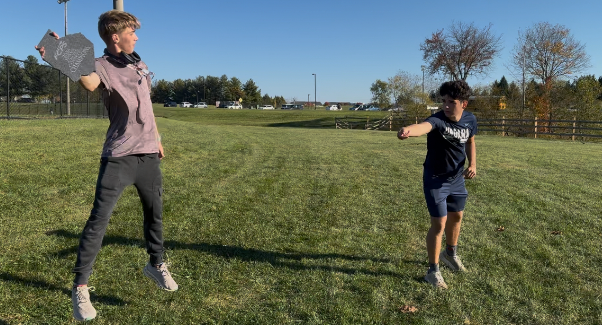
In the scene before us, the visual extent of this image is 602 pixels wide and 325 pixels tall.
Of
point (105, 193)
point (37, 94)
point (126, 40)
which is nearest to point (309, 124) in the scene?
point (37, 94)

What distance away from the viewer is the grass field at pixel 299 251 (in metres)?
2.96

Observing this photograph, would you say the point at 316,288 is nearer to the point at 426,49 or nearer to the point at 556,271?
the point at 556,271

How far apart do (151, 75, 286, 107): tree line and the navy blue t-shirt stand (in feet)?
312

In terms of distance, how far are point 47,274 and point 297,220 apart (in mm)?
2869

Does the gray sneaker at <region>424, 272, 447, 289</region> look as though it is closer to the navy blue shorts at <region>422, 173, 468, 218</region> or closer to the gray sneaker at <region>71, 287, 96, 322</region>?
the navy blue shorts at <region>422, 173, 468, 218</region>

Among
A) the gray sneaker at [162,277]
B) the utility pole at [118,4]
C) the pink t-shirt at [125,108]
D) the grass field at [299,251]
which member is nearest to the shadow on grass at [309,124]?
the grass field at [299,251]

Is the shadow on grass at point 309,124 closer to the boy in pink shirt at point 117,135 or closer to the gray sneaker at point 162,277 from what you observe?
the gray sneaker at point 162,277

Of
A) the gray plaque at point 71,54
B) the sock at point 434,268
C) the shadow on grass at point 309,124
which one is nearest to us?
the gray plaque at point 71,54

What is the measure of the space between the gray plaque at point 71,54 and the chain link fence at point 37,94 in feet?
49.6

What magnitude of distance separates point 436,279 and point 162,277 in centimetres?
225

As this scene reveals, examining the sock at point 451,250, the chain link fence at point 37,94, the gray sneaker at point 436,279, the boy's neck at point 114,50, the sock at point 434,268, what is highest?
the chain link fence at point 37,94

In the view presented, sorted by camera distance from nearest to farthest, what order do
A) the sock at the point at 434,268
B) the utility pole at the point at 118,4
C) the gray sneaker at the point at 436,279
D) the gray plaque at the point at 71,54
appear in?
1. the gray plaque at the point at 71,54
2. the gray sneaker at the point at 436,279
3. the sock at the point at 434,268
4. the utility pole at the point at 118,4

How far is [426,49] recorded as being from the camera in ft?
142

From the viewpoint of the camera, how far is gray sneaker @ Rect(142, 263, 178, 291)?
3.15 meters
